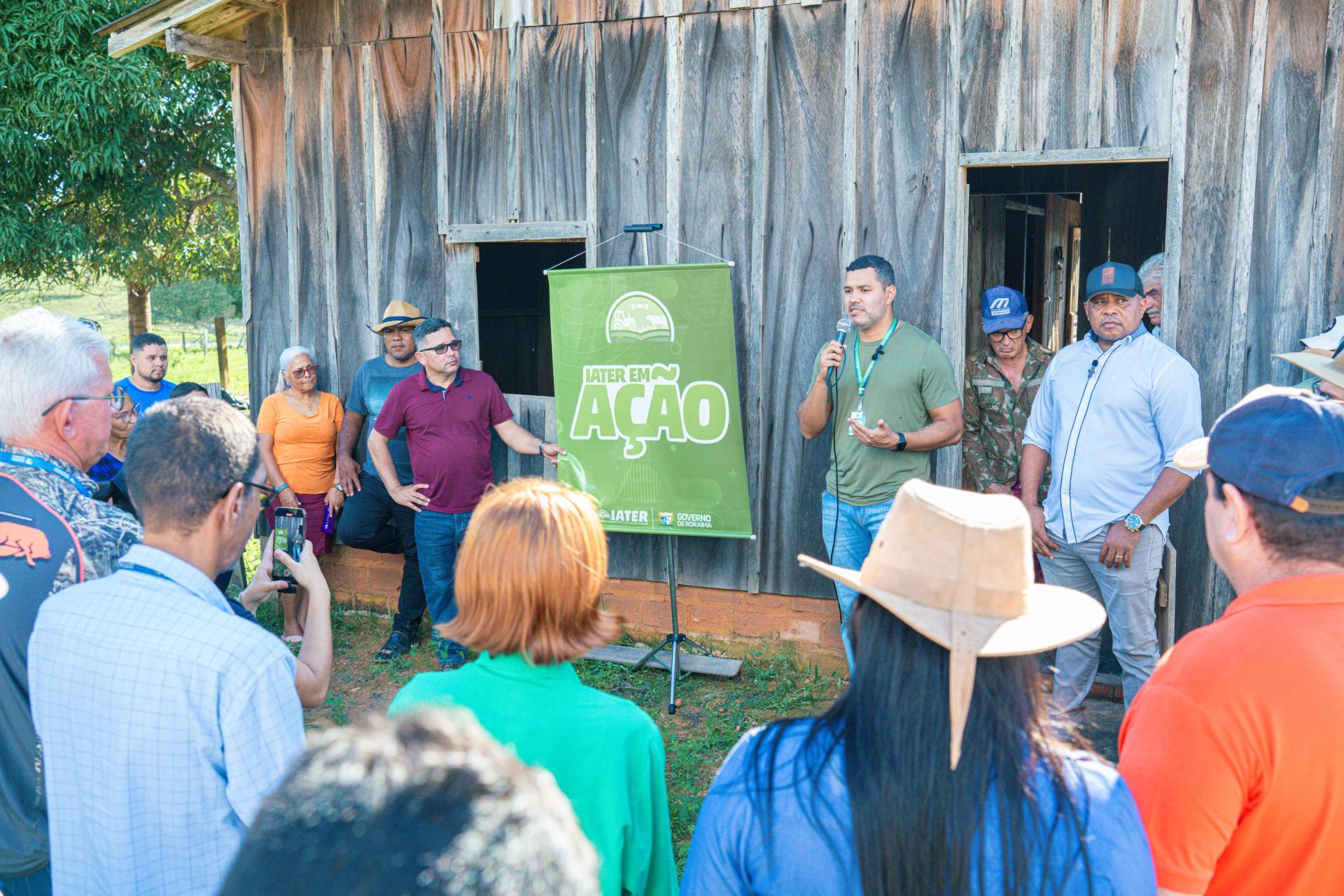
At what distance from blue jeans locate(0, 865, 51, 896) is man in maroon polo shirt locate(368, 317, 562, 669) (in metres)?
3.10

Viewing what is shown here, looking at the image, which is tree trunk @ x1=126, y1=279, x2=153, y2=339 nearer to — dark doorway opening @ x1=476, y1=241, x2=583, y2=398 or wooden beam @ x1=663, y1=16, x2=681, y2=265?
dark doorway opening @ x1=476, y1=241, x2=583, y2=398

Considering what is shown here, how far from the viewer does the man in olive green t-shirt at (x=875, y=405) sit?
4.49 meters

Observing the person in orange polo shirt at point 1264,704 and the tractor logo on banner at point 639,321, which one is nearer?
the person in orange polo shirt at point 1264,704

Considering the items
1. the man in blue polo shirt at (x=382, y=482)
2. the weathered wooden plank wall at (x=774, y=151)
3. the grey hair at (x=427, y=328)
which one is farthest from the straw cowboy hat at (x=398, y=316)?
the grey hair at (x=427, y=328)

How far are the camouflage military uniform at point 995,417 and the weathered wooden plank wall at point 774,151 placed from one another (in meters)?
0.39

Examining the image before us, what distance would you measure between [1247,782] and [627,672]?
4225 mm

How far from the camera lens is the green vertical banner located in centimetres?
495

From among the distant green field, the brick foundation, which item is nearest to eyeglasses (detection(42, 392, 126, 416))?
the brick foundation

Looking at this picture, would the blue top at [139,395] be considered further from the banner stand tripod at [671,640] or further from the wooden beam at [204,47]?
the banner stand tripod at [671,640]

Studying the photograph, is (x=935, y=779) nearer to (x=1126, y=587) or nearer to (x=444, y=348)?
(x=1126, y=587)

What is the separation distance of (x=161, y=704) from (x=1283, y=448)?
74.5 inches

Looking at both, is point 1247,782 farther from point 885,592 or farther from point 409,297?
point 409,297

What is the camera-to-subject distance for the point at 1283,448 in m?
1.55

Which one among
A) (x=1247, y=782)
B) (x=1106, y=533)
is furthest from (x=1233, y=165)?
(x=1247, y=782)
